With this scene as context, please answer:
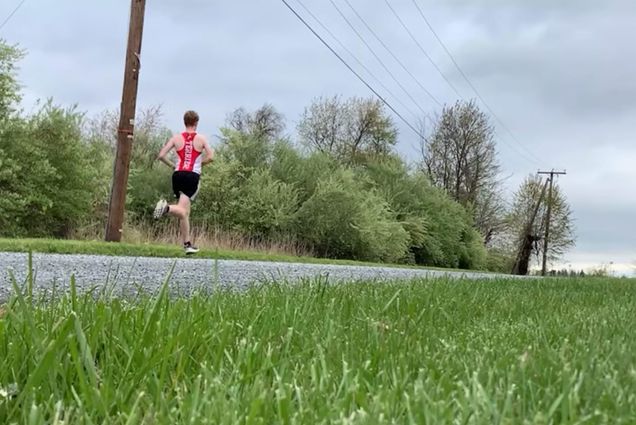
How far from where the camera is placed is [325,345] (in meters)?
1.63

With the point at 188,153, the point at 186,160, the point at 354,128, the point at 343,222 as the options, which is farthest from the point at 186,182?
the point at 354,128

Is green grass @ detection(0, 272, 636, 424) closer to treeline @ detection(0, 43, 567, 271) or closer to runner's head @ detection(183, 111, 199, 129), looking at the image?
runner's head @ detection(183, 111, 199, 129)

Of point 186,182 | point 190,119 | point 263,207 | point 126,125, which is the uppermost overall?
point 126,125

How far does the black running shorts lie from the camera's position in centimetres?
873

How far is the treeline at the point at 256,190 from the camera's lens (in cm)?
1498

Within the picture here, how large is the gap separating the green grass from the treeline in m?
13.9

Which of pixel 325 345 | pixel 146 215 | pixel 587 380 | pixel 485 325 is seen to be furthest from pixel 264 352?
pixel 146 215

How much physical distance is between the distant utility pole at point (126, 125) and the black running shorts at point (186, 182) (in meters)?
2.60

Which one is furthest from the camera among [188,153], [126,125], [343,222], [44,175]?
[343,222]

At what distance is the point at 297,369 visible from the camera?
4.53ft

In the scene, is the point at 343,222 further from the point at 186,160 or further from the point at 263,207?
the point at 186,160

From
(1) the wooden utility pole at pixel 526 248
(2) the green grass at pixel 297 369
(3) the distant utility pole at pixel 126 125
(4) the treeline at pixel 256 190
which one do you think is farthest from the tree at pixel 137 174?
(1) the wooden utility pole at pixel 526 248

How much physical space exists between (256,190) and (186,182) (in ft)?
35.2

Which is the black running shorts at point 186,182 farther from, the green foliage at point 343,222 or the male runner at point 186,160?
the green foliage at point 343,222
